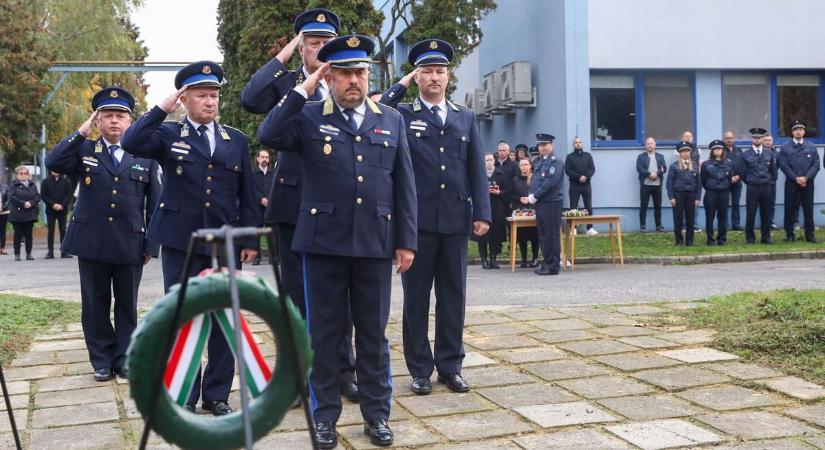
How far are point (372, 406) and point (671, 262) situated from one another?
12.1 m

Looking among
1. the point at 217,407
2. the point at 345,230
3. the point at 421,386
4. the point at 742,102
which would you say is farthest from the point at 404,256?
the point at 742,102

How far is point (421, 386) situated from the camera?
647cm

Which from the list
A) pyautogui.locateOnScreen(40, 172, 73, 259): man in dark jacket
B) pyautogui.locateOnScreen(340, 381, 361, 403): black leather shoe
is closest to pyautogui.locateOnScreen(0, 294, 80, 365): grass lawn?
pyautogui.locateOnScreen(340, 381, 361, 403): black leather shoe

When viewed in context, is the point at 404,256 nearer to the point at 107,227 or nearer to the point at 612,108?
the point at 107,227

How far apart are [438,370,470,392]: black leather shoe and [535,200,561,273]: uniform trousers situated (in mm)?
8774

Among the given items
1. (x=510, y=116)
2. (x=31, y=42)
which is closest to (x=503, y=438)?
(x=510, y=116)

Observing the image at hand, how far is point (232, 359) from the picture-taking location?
6.07m

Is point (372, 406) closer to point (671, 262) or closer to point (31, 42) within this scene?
point (671, 262)

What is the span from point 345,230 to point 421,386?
1.59m

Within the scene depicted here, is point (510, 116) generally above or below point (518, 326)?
above

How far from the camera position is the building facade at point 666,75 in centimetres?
2266

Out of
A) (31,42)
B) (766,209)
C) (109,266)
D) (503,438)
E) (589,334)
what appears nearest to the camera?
(503,438)

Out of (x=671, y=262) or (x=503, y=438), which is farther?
(x=671, y=262)

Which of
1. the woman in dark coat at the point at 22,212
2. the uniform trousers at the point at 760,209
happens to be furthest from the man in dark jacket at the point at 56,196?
the uniform trousers at the point at 760,209
